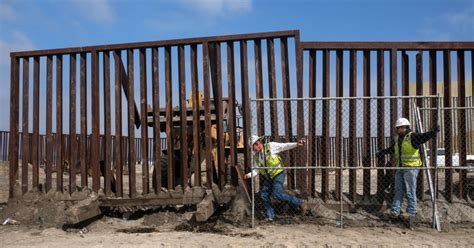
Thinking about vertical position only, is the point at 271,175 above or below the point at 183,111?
below

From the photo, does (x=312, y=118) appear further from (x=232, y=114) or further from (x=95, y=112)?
(x=95, y=112)

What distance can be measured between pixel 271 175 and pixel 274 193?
1.05 ft

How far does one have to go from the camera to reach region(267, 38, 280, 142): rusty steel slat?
9312mm

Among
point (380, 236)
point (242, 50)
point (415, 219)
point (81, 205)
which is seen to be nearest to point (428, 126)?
point (415, 219)

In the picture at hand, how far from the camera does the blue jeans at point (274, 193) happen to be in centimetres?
894

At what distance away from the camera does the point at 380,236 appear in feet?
25.8

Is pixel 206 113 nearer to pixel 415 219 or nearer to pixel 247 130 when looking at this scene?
pixel 247 130

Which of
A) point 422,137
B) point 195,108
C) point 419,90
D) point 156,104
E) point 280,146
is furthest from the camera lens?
point 156,104

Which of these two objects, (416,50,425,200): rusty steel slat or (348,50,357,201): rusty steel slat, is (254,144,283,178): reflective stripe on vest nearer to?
(348,50,357,201): rusty steel slat

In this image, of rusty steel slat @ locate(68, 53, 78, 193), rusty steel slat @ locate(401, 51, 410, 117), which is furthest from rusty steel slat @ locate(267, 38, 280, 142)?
rusty steel slat @ locate(68, 53, 78, 193)

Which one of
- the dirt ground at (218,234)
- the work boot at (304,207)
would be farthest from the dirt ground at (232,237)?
the work boot at (304,207)

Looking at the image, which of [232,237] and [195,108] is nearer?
[232,237]

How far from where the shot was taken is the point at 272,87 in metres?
9.40

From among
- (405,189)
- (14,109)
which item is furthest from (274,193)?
(14,109)
